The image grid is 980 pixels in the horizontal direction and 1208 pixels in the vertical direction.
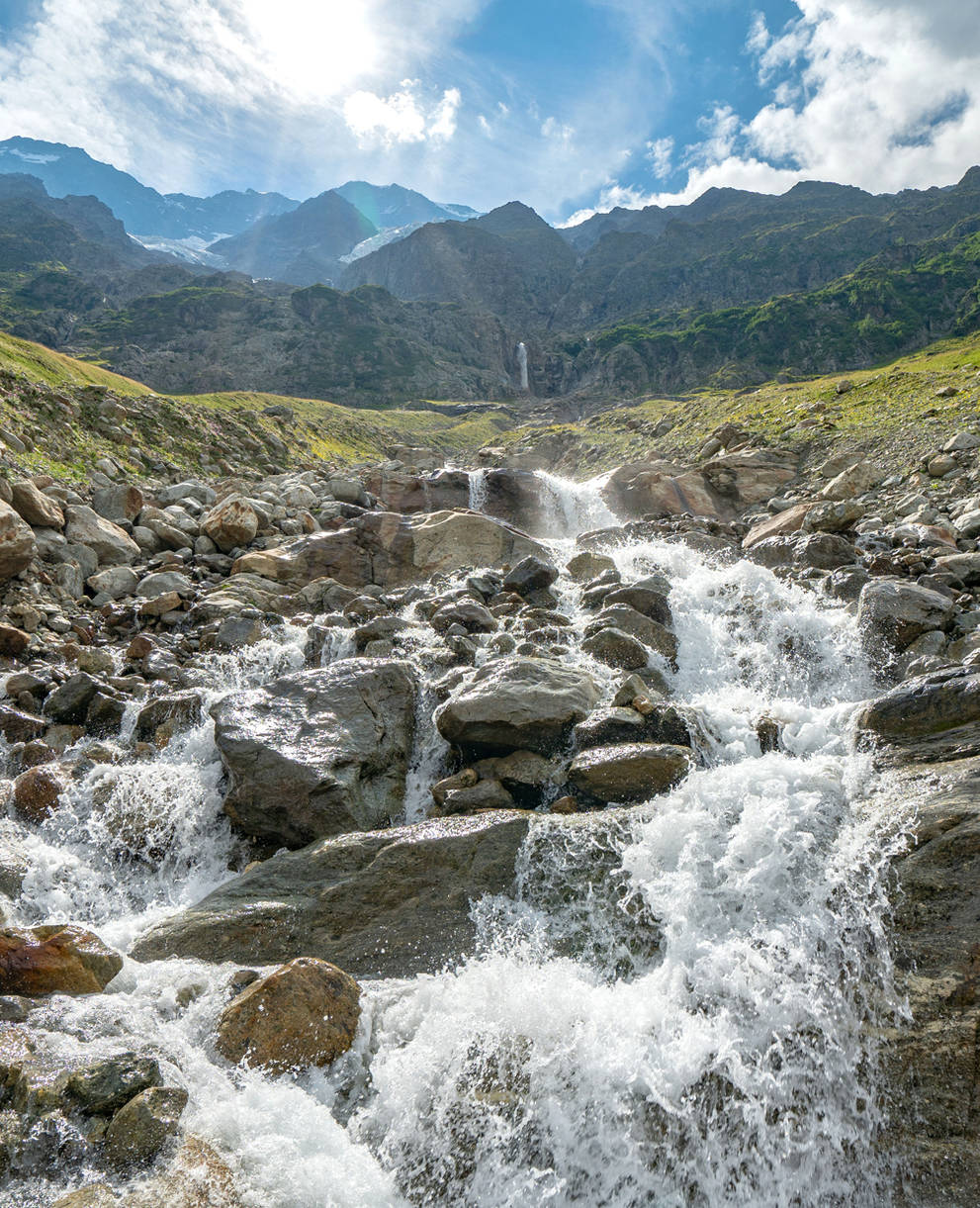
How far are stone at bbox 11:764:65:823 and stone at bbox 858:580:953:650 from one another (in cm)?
1614

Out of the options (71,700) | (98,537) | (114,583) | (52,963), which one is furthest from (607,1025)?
(98,537)

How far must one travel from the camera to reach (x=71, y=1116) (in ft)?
17.3

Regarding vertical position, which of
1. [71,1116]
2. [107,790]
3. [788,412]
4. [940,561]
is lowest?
[71,1116]

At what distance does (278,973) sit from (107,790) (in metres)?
6.27

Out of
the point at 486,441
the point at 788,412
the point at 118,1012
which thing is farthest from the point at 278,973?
the point at 486,441

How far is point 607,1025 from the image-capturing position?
21.5 ft

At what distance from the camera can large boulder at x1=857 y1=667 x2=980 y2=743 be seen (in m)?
8.73

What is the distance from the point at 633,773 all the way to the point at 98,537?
16.9m

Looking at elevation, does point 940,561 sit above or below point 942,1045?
above

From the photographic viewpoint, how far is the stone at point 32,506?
57.9ft

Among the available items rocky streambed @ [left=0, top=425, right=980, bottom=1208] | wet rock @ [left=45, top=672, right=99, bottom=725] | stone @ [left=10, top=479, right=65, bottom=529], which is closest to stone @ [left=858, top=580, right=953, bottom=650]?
rocky streambed @ [left=0, top=425, right=980, bottom=1208]

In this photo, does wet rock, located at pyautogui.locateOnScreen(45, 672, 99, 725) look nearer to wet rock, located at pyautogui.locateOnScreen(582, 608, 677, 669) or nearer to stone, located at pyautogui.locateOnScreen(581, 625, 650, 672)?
stone, located at pyautogui.locateOnScreen(581, 625, 650, 672)

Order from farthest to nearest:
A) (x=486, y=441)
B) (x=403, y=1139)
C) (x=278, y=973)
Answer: (x=486, y=441) < (x=278, y=973) < (x=403, y=1139)

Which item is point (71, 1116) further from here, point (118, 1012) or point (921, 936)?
point (921, 936)
